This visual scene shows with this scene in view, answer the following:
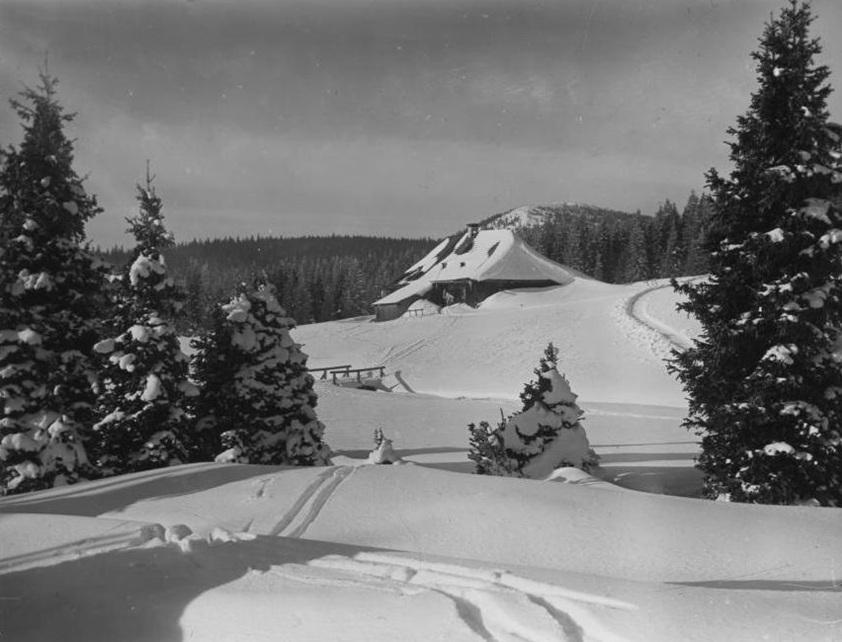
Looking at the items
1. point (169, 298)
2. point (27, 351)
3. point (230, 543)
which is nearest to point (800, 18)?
point (230, 543)

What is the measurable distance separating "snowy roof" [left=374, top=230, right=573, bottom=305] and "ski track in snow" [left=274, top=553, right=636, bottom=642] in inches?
2357

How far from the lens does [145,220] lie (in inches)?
554

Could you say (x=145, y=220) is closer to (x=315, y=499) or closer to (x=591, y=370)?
(x=315, y=499)

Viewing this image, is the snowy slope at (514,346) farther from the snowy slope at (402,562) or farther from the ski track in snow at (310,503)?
the snowy slope at (402,562)

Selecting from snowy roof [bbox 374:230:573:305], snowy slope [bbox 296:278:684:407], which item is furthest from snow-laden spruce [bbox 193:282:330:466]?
snowy roof [bbox 374:230:573:305]

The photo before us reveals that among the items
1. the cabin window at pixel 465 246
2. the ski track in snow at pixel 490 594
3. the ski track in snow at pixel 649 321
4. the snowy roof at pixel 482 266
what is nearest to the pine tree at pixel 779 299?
the ski track in snow at pixel 490 594

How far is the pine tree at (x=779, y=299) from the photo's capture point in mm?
9938

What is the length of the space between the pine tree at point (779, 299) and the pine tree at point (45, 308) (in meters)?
11.9

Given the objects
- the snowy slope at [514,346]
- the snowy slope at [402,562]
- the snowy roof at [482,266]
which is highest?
the snowy roof at [482,266]

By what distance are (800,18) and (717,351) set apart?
578 cm

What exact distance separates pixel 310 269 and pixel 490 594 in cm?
11448

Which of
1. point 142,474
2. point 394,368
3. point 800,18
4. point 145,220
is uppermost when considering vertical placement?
point 800,18

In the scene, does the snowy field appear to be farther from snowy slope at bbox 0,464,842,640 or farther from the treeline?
the treeline

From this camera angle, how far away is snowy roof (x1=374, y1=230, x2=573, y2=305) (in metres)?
66.5
